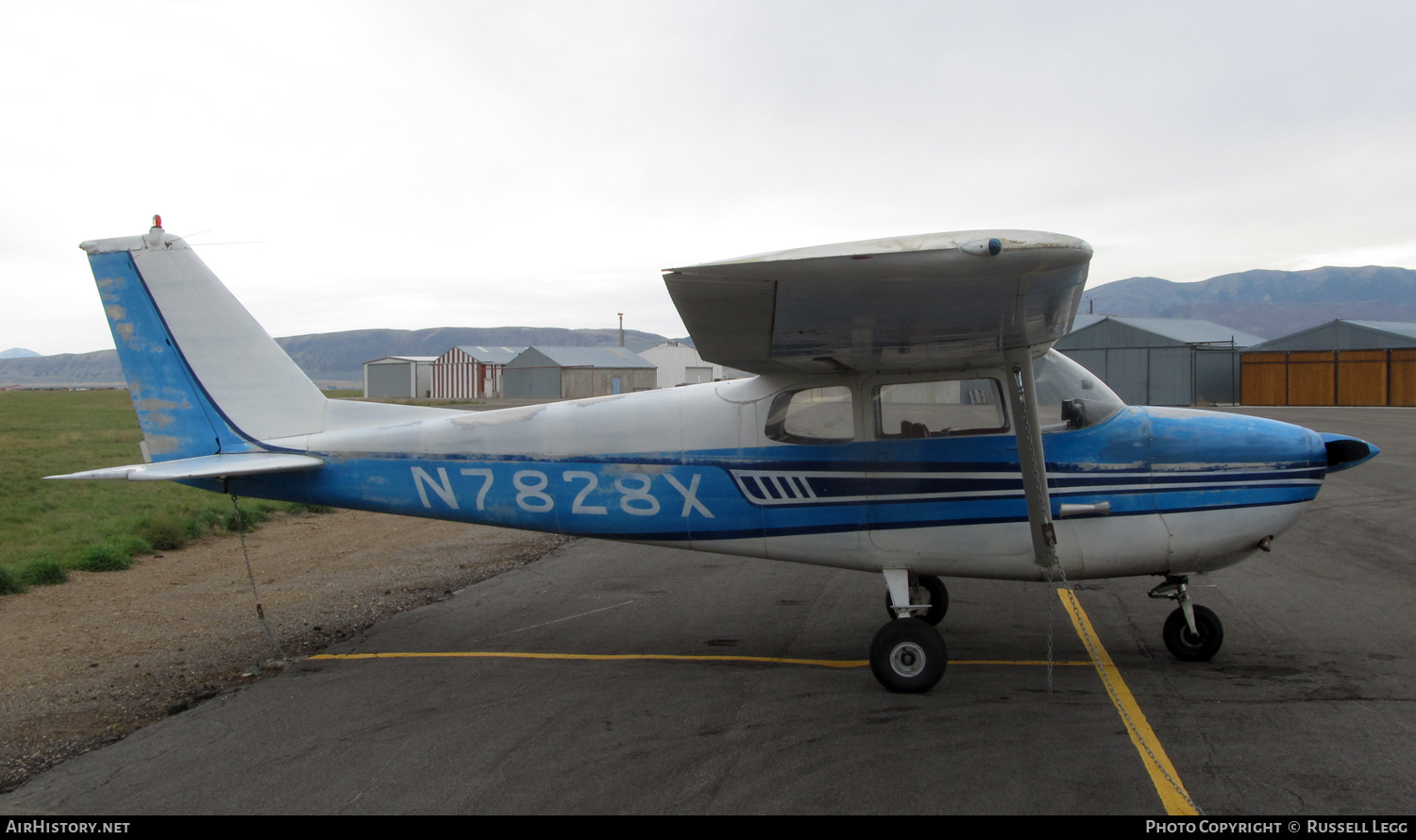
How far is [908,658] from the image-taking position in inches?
201

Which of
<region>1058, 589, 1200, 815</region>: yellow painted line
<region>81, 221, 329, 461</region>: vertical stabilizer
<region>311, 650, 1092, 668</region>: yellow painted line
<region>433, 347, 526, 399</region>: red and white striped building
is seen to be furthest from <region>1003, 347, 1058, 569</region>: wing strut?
<region>433, 347, 526, 399</region>: red and white striped building

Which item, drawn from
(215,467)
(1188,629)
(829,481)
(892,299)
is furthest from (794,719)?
(215,467)

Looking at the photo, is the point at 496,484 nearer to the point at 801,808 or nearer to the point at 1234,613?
the point at 801,808

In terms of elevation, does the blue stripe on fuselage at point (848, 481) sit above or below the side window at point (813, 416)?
below

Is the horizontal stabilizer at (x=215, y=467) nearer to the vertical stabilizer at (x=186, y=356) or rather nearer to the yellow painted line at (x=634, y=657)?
the vertical stabilizer at (x=186, y=356)

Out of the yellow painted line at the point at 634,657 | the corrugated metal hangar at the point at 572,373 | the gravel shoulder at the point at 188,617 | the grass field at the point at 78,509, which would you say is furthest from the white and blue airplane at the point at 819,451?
the corrugated metal hangar at the point at 572,373

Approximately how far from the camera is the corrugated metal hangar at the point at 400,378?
251 ft

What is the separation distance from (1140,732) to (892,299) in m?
2.56

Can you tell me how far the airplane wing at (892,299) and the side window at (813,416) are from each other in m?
0.33

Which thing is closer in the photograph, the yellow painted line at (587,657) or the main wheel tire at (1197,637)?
the main wheel tire at (1197,637)

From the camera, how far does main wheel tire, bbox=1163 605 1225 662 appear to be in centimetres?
550

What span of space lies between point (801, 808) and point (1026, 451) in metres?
2.60

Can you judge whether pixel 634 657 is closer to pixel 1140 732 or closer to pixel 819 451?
pixel 819 451

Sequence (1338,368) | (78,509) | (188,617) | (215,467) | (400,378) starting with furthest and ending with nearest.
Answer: (400,378) < (1338,368) < (78,509) < (188,617) < (215,467)
